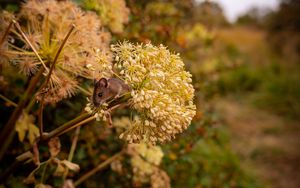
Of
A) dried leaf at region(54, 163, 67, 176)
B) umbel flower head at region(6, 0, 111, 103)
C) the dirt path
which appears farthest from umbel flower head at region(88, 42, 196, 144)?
the dirt path

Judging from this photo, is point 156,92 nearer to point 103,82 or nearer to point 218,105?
point 103,82

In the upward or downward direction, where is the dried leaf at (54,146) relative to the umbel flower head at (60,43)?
downward

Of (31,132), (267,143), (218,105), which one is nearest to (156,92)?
(31,132)

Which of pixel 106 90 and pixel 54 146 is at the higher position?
pixel 106 90

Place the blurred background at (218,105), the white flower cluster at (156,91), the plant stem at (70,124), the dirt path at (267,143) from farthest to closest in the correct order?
the dirt path at (267,143), the blurred background at (218,105), the plant stem at (70,124), the white flower cluster at (156,91)

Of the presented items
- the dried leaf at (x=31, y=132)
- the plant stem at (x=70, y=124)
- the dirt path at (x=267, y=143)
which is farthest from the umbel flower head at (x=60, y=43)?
the dirt path at (x=267, y=143)

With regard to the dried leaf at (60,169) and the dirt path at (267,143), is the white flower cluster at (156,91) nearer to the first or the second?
the dried leaf at (60,169)

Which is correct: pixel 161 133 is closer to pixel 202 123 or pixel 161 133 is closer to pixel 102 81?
pixel 102 81

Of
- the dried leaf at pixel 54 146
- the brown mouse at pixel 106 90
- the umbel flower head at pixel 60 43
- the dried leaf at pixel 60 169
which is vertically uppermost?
the umbel flower head at pixel 60 43
